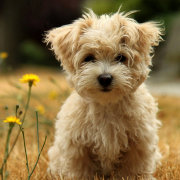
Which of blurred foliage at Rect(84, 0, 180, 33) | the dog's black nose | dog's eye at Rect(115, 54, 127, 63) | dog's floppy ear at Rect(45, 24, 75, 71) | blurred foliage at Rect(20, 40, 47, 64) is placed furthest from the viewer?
blurred foliage at Rect(20, 40, 47, 64)

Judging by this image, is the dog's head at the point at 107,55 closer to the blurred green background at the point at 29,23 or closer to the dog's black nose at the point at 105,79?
the dog's black nose at the point at 105,79

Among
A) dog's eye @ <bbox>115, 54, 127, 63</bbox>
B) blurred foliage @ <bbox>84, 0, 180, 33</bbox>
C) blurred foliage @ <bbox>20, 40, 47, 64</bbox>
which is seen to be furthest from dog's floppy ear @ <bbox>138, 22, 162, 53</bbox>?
blurred foliage @ <bbox>20, 40, 47, 64</bbox>

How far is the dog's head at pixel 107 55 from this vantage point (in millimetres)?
3074

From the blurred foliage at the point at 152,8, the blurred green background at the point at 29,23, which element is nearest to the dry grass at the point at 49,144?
the blurred foliage at the point at 152,8

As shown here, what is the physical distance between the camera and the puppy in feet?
10.2

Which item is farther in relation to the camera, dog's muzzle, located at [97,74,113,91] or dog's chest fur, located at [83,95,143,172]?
dog's chest fur, located at [83,95,143,172]

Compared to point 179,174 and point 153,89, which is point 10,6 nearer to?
point 153,89

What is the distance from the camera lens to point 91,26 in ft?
10.7

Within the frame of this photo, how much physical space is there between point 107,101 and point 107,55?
1.32 ft

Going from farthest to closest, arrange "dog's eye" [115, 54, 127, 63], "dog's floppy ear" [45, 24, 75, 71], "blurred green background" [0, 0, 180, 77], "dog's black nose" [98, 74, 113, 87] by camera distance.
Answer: "blurred green background" [0, 0, 180, 77], "dog's floppy ear" [45, 24, 75, 71], "dog's eye" [115, 54, 127, 63], "dog's black nose" [98, 74, 113, 87]

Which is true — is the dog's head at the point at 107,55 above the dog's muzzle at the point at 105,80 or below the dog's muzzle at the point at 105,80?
above

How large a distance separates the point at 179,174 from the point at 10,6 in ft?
47.4

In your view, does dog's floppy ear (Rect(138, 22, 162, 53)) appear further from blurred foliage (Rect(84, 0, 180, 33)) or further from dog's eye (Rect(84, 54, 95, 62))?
blurred foliage (Rect(84, 0, 180, 33))

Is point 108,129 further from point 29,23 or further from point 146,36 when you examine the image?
point 29,23
